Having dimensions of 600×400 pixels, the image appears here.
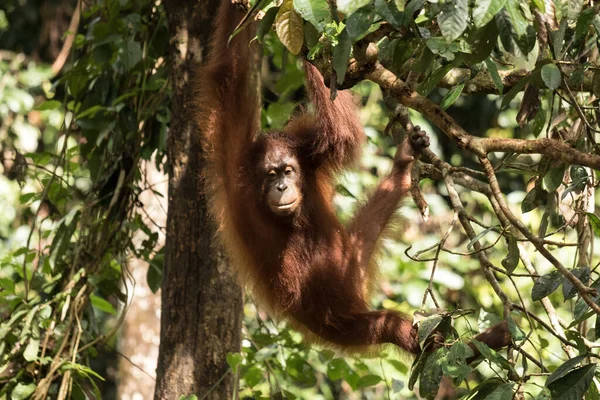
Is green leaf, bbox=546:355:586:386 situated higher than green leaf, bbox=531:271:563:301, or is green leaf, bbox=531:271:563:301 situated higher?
green leaf, bbox=531:271:563:301

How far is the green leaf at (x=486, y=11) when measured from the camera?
1787mm

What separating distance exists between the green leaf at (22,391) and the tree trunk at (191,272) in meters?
0.62

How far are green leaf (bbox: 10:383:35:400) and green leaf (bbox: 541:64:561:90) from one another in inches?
108

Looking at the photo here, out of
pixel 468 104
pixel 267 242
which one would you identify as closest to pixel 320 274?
pixel 267 242

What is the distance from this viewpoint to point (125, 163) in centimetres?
430

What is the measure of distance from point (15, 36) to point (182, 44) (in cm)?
634

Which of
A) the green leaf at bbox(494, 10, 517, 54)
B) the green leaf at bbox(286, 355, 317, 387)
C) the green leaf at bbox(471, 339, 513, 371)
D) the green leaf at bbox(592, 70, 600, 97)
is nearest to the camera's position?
the green leaf at bbox(494, 10, 517, 54)

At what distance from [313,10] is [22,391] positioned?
2591mm

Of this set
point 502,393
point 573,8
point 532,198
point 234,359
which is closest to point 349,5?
point 573,8

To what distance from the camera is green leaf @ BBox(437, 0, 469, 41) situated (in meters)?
1.83

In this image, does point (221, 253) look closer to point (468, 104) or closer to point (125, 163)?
point (125, 163)

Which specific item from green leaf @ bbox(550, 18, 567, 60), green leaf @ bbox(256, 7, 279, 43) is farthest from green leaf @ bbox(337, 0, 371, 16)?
green leaf @ bbox(550, 18, 567, 60)

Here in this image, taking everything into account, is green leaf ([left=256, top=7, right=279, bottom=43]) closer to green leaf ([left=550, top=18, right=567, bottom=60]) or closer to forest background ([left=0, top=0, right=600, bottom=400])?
forest background ([left=0, top=0, right=600, bottom=400])

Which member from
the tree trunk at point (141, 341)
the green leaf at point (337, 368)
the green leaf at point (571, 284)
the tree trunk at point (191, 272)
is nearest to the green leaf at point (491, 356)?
the green leaf at point (571, 284)
